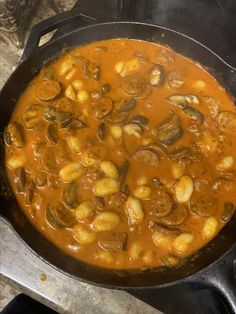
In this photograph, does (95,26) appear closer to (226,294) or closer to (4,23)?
(4,23)

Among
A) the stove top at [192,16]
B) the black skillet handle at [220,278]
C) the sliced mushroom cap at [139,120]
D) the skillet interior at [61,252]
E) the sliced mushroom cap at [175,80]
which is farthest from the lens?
the stove top at [192,16]

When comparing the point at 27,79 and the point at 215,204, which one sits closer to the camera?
the point at 215,204

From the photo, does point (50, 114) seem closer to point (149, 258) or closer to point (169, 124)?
point (169, 124)

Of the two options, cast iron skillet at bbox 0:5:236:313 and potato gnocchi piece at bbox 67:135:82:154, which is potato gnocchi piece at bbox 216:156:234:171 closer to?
cast iron skillet at bbox 0:5:236:313

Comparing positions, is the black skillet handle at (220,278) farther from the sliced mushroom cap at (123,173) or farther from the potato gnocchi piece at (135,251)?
the sliced mushroom cap at (123,173)

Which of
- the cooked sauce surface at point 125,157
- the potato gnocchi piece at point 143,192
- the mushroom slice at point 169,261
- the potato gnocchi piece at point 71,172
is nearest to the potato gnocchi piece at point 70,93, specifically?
the cooked sauce surface at point 125,157

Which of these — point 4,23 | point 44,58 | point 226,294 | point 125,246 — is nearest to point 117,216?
point 125,246

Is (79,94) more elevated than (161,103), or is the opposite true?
(79,94)
